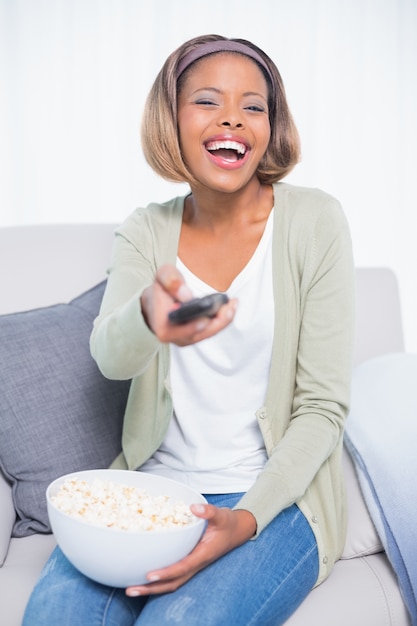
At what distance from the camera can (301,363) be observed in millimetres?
1505

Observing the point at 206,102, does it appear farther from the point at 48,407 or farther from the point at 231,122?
the point at 48,407

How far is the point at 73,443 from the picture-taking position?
5.52 ft

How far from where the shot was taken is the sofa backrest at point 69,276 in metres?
1.94

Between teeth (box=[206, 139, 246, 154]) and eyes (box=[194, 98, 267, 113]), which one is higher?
eyes (box=[194, 98, 267, 113])

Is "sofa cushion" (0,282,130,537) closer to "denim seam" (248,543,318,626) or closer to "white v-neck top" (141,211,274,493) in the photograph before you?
"white v-neck top" (141,211,274,493)

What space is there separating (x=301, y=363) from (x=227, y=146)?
17.6 inches

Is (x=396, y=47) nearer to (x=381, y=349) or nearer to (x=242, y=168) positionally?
(x=381, y=349)

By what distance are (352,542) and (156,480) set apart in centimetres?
46

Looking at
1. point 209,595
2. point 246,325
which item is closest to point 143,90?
point 246,325

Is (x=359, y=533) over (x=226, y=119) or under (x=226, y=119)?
under

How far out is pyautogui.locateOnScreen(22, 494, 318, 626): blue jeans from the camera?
1.21 metres

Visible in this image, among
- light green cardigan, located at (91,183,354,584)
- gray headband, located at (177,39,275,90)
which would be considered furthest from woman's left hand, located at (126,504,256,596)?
gray headband, located at (177,39,275,90)

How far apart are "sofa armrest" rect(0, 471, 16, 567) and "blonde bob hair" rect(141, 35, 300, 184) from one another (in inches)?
29.8

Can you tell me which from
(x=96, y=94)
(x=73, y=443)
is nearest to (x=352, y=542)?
(x=73, y=443)
